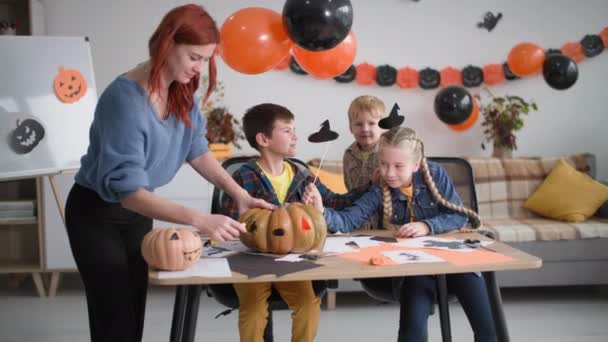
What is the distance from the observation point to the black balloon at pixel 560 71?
150 inches

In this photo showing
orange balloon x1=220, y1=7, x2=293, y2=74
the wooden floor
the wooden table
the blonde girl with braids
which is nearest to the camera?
the wooden table

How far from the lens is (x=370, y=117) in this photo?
264 centimetres

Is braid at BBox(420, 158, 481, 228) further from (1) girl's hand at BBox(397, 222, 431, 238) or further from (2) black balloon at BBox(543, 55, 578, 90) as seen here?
(2) black balloon at BBox(543, 55, 578, 90)

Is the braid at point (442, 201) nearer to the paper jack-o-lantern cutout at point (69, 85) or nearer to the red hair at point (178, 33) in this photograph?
the red hair at point (178, 33)

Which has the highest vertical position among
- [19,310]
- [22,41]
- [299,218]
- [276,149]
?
[22,41]

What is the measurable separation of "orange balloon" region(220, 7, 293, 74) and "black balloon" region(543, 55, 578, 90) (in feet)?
6.90

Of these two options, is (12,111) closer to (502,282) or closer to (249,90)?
(249,90)

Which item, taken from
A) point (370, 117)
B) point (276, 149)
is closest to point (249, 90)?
point (370, 117)

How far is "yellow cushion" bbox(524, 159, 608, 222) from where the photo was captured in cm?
371

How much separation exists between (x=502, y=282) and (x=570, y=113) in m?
1.69

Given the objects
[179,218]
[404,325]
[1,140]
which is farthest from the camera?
[1,140]

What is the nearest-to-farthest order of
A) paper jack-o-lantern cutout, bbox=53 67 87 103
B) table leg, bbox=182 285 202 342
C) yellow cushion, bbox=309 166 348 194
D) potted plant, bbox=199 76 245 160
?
table leg, bbox=182 285 202 342 → paper jack-o-lantern cutout, bbox=53 67 87 103 → yellow cushion, bbox=309 166 348 194 → potted plant, bbox=199 76 245 160

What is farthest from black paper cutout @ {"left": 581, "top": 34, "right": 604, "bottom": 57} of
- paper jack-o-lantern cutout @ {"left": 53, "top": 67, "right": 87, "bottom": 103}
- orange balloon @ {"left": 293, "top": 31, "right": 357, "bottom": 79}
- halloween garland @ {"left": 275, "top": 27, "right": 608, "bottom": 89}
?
paper jack-o-lantern cutout @ {"left": 53, "top": 67, "right": 87, "bottom": 103}

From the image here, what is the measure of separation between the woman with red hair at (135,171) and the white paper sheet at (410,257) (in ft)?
1.24
